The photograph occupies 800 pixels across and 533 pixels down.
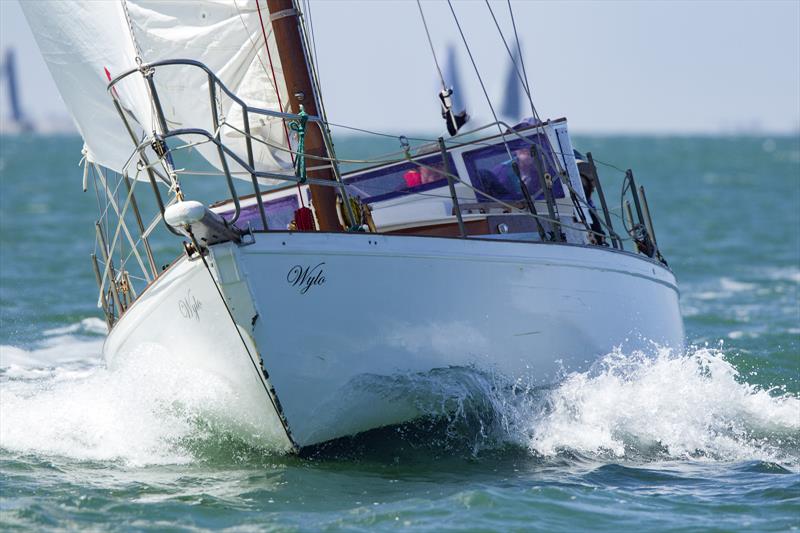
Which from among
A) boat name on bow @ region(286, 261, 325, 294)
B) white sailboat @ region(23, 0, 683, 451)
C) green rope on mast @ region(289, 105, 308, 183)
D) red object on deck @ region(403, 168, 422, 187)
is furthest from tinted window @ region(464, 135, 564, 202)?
boat name on bow @ region(286, 261, 325, 294)

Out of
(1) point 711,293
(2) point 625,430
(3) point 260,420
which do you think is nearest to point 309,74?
(3) point 260,420

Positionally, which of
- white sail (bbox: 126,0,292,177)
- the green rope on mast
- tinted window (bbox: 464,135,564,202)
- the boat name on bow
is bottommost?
the boat name on bow

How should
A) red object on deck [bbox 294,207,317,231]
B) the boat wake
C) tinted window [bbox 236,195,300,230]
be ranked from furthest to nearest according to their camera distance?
tinted window [bbox 236,195,300,230]
red object on deck [bbox 294,207,317,231]
the boat wake

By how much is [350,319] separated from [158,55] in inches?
107

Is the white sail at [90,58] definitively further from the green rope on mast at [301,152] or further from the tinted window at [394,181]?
the tinted window at [394,181]

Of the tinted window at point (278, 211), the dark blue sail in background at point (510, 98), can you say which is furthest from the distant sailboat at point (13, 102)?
the tinted window at point (278, 211)

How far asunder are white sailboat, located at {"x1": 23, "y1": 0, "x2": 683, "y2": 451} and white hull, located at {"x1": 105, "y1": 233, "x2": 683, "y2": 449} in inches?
0.5

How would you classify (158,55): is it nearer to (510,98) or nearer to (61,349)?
(61,349)

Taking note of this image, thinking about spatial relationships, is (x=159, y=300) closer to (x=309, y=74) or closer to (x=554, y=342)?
(x=309, y=74)

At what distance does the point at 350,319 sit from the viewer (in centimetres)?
738

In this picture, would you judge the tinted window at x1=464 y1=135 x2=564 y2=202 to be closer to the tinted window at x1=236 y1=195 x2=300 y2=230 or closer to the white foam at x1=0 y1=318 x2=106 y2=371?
the tinted window at x1=236 y1=195 x2=300 y2=230

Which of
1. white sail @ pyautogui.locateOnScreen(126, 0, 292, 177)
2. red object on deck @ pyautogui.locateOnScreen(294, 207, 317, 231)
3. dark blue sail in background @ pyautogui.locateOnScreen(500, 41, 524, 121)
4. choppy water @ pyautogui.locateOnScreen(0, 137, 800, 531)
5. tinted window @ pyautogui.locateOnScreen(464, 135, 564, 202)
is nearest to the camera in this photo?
choppy water @ pyautogui.locateOnScreen(0, 137, 800, 531)

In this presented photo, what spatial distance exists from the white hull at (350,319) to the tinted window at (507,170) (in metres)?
1.23

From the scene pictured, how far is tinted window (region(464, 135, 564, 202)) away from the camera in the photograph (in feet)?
31.3
